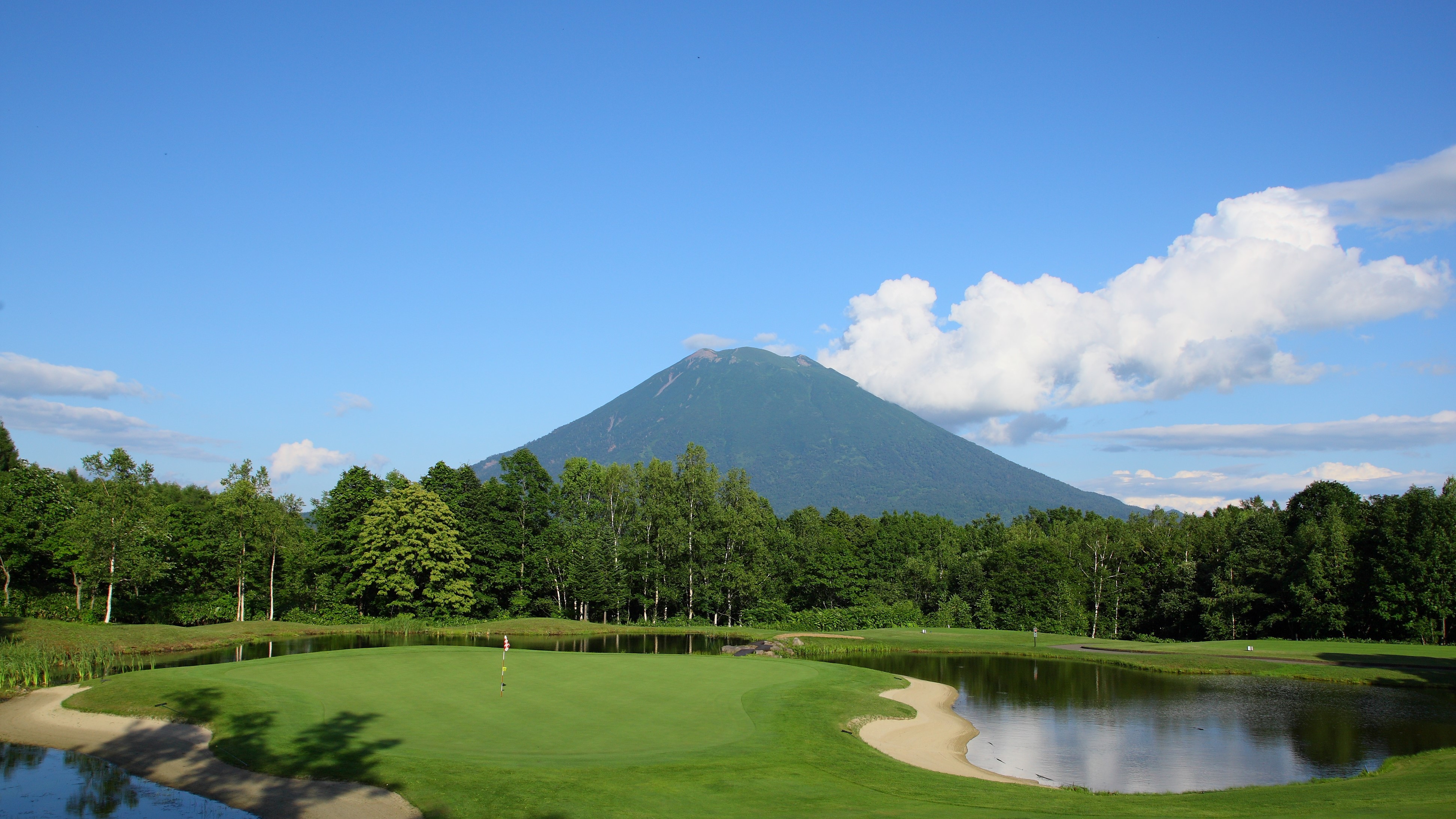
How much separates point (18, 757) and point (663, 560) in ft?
181

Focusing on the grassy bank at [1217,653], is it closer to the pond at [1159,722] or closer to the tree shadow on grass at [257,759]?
the pond at [1159,722]

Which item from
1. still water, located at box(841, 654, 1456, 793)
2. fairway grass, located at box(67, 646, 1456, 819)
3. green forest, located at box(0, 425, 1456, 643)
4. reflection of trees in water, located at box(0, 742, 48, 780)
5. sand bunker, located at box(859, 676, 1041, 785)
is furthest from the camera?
green forest, located at box(0, 425, 1456, 643)

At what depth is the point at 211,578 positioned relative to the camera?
6347 cm

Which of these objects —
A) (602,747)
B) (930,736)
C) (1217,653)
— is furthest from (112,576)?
(1217,653)

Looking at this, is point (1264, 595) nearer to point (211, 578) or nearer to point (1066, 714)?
point (1066, 714)

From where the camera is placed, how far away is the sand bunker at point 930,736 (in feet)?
71.1

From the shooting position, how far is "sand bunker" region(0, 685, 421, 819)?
49.9ft

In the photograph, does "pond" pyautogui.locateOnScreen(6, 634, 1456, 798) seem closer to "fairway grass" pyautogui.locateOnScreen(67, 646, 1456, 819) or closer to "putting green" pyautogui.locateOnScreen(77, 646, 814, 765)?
"fairway grass" pyautogui.locateOnScreen(67, 646, 1456, 819)

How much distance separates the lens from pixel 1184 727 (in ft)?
92.3

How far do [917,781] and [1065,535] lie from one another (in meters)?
79.8

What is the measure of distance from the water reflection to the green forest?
36.9m

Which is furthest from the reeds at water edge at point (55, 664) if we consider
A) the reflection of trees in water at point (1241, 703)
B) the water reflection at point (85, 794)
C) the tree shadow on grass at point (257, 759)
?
the reflection of trees in water at point (1241, 703)

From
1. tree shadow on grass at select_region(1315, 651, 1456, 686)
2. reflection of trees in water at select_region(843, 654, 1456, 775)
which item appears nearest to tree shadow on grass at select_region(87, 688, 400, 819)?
reflection of trees in water at select_region(843, 654, 1456, 775)

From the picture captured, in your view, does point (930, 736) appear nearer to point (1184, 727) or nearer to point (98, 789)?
point (1184, 727)
